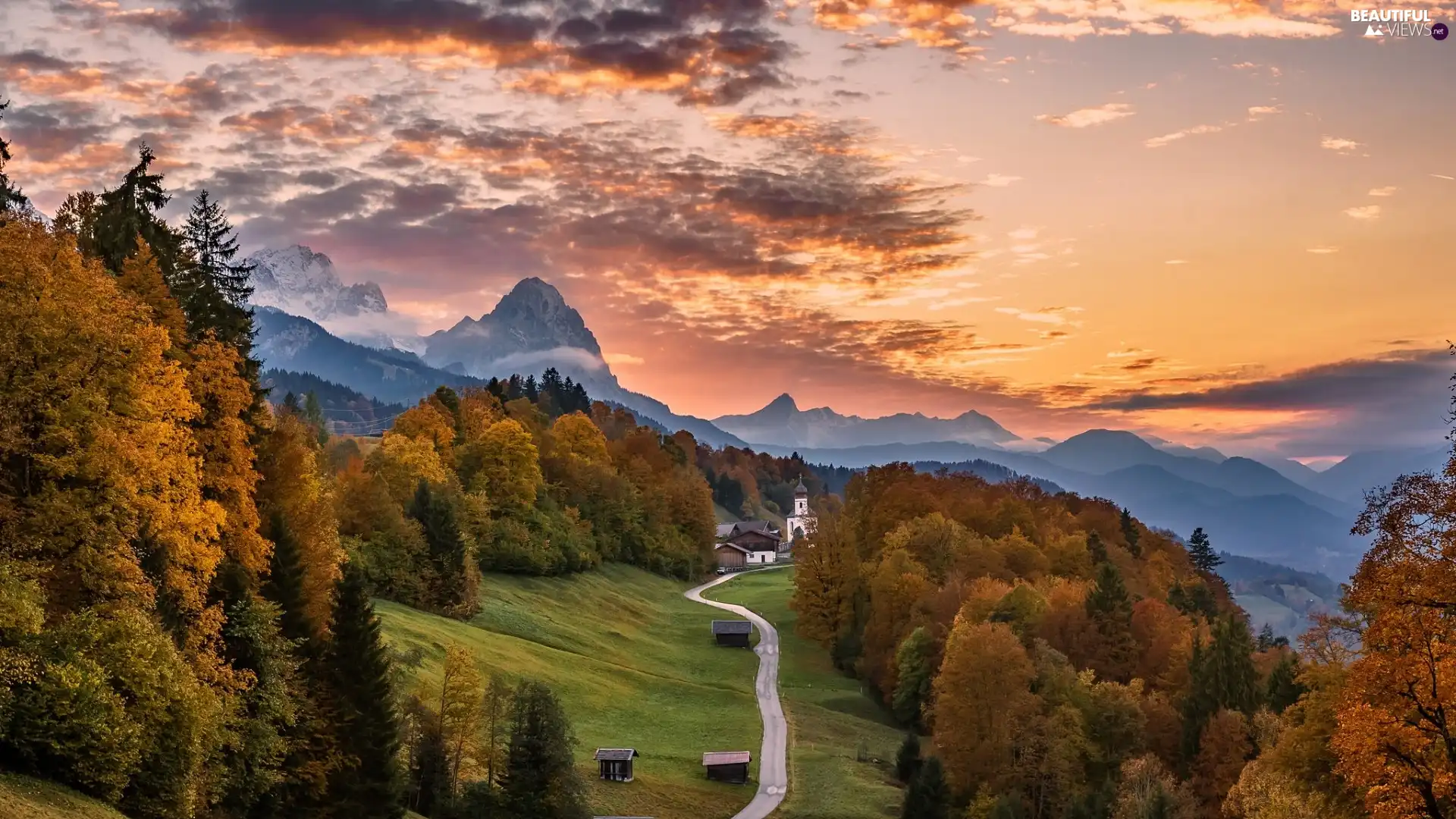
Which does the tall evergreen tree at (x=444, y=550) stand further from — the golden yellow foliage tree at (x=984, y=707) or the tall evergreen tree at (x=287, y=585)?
the tall evergreen tree at (x=287, y=585)

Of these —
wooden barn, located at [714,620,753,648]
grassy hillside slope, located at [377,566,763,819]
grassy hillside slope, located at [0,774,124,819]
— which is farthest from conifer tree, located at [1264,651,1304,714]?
wooden barn, located at [714,620,753,648]

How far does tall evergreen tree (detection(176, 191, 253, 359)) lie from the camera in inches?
1736

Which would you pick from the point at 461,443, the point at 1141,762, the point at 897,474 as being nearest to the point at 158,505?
the point at 1141,762

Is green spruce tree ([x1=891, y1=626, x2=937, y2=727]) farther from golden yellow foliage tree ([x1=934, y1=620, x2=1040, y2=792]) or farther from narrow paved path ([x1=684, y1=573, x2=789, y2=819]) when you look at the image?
golden yellow foliage tree ([x1=934, y1=620, x2=1040, y2=792])

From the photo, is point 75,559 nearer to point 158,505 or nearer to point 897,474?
point 158,505

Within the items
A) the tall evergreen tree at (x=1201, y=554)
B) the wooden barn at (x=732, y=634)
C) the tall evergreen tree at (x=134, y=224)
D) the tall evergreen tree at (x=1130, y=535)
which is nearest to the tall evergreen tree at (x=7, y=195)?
the tall evergreen tree at (x=134, y=224)

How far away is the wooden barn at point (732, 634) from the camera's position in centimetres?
10650

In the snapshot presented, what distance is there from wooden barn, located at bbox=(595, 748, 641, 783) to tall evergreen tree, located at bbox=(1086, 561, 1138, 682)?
120 feet

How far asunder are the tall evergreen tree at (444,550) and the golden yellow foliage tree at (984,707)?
40971 mm

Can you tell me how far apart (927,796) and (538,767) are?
21992 mm

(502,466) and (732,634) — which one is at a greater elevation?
(502,466)

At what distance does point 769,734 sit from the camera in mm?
76000

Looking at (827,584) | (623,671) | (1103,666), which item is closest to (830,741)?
(623,671)

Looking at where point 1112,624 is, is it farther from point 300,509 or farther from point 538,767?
point 300,509
